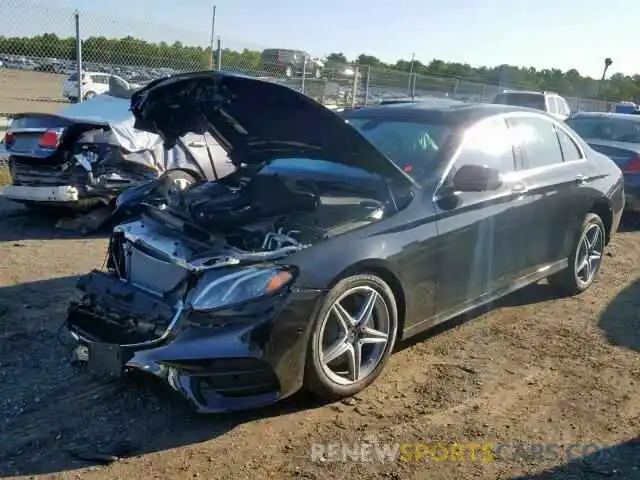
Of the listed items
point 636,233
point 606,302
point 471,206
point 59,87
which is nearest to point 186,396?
point 471,206

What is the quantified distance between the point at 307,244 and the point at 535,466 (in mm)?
1573

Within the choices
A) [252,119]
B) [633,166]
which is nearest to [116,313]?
[252,119]

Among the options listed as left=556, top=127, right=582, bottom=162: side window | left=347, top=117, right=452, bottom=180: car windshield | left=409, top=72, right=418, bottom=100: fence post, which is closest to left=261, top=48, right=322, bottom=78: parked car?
left=409, top=72, right=418, bottom=100: fence post

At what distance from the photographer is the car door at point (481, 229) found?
4203 mm

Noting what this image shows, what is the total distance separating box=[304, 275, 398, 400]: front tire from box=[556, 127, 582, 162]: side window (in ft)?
8.64

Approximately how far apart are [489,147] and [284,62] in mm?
11703

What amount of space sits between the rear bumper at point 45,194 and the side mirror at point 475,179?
4463 millimetres

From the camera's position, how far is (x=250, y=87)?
12.3 ft

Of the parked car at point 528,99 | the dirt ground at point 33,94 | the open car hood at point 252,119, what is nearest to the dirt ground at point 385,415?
the open car hood at point 252,119

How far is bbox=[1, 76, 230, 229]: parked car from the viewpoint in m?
7.07

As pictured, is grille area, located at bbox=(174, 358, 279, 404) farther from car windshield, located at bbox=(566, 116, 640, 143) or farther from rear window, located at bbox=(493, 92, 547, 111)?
rear window, located at bbox=(493, 92, 547, 111)

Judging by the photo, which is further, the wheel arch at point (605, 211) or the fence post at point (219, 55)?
the fence post at point (219, 55)

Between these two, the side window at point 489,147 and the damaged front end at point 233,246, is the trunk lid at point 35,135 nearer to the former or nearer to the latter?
the damaged front end at point 233,246

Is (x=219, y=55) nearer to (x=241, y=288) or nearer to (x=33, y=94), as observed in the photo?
(x=241, y=288)
